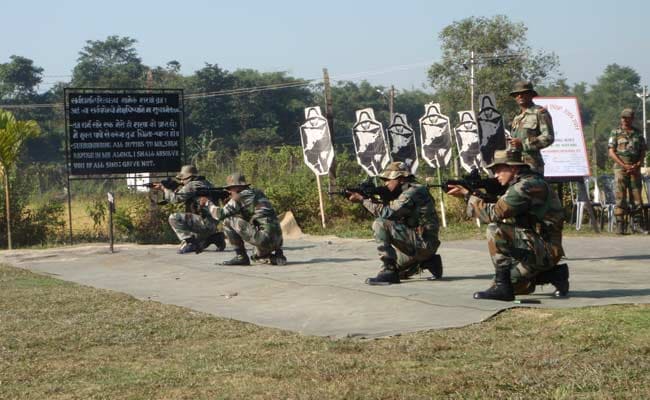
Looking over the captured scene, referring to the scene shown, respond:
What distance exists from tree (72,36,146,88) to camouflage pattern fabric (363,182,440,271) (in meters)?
48.7

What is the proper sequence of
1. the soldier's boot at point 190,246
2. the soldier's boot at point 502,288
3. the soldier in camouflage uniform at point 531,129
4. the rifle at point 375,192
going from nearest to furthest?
1. the soldier's boot at point 502,288
2. the rifle at point 375,192
3. the soldier in camouflage uniform at point 531,129
4. the soldier's boot at point 190,246

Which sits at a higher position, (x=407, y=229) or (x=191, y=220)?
(x=407, y=229)

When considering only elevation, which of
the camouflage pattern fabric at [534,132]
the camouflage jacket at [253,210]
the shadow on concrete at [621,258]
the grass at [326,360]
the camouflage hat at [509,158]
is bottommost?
the grass at [326,360]

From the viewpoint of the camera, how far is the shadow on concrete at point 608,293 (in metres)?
9.72

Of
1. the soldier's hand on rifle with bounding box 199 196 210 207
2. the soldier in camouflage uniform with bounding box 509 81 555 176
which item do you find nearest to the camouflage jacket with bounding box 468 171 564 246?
the soldier in camouflage uniform with bounding box 509 81 555 176

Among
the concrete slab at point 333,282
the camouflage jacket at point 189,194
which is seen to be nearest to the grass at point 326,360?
the concrete slab at point 333,282

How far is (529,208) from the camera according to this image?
9391 mm

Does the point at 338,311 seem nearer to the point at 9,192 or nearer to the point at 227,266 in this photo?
the point at 227,266

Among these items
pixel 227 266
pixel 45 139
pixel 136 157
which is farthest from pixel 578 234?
pixel 45 139

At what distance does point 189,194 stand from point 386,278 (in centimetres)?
611

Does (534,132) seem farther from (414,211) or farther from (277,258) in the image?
(277,258)

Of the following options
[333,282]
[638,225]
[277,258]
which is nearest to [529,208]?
[333,282]

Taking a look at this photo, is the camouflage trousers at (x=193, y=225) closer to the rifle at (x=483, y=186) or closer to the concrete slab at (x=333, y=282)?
the concrete slab at (x=333, y=282)

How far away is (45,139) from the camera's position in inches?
2219
